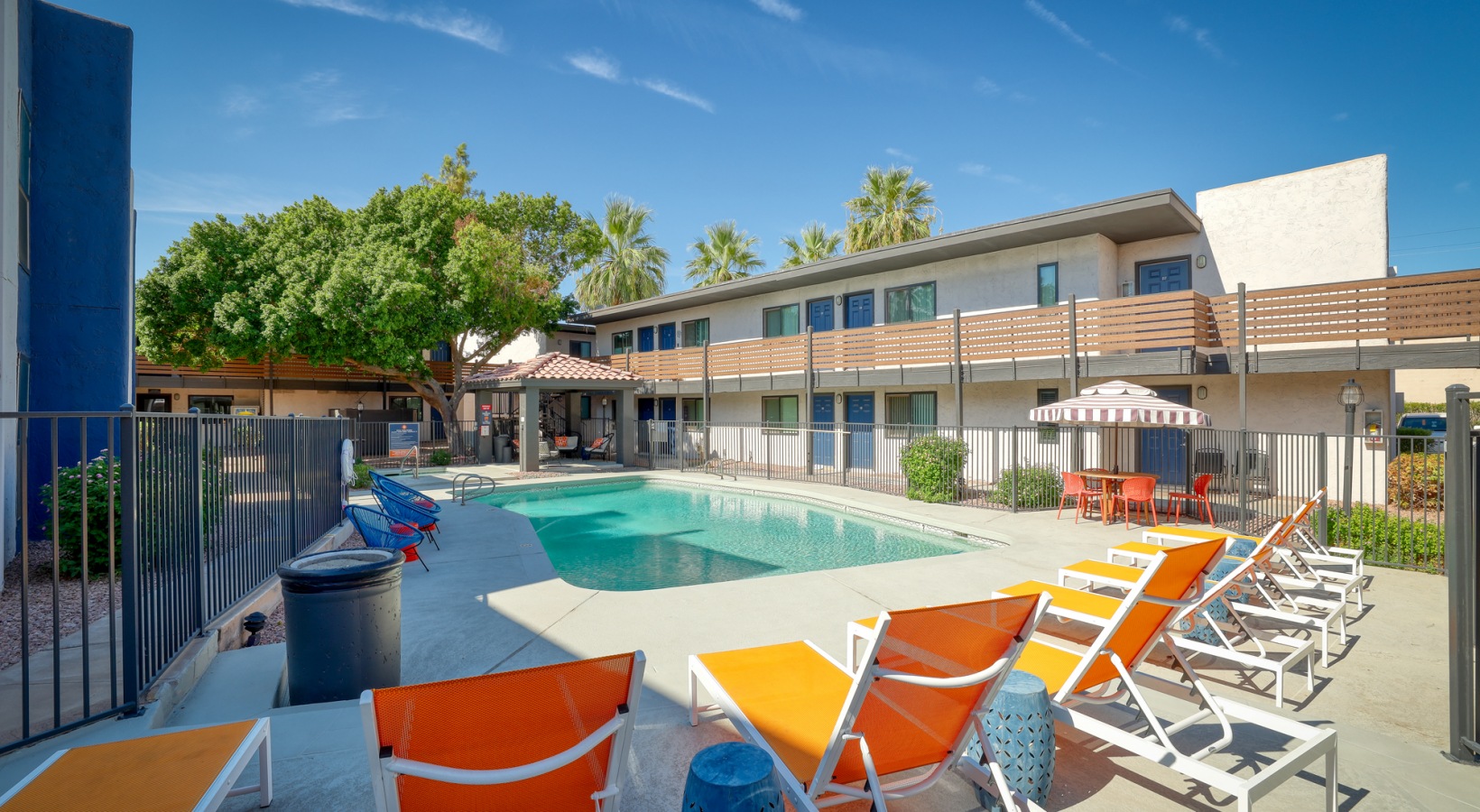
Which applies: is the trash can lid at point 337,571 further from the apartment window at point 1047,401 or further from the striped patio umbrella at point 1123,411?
the apartment window at point 1047,401

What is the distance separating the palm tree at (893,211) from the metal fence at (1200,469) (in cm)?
1052

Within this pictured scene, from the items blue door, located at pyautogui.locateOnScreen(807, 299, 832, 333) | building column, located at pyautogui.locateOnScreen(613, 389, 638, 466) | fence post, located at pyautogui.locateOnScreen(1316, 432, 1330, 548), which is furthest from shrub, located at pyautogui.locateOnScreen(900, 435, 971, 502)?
building column, located at pyautogui.locateOnScreen(613, 389, 638, 466)

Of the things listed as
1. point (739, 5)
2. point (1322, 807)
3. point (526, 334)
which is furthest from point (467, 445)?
point (1322, 807)

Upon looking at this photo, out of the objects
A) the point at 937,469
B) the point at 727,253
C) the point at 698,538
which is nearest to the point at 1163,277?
the point at 937,469

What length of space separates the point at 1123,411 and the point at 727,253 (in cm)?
2683

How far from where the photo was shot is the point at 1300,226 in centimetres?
1451

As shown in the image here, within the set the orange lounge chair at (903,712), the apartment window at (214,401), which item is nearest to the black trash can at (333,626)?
the orange lounge chair at (903,712)

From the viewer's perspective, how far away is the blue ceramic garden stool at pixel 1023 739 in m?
2.91

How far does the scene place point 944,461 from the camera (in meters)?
13.9

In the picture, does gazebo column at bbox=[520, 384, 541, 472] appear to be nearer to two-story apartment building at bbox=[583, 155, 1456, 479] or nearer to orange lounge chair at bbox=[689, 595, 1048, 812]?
two-story apartment building at bbox=[583, 155, 1456, 479]

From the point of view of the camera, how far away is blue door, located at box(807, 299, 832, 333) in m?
22.1

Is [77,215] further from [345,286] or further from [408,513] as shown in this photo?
[345,286]

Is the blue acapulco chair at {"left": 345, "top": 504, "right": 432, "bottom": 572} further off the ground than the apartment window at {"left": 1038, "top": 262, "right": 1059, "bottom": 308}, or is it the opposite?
the apartment window at {"left": 1038, "top": 262, "right": 1059, "bottom": 308}

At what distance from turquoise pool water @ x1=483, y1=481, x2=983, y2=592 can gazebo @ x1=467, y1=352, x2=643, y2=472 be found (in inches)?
163
